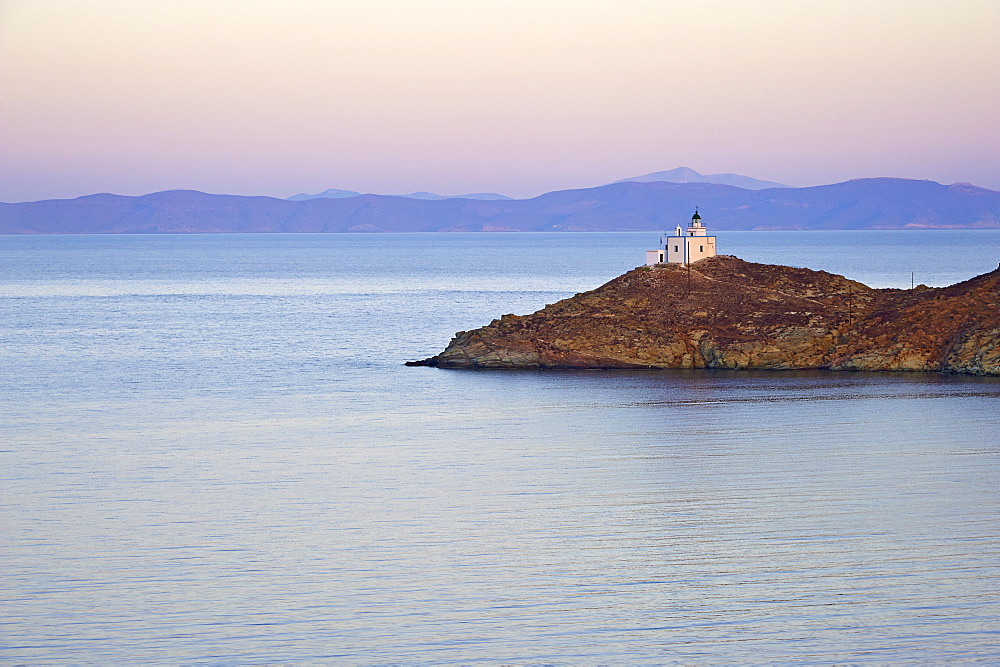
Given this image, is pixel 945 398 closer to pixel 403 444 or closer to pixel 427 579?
pixel 403 444

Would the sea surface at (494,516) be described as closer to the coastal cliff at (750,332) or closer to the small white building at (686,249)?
the coastal cliff at (750,332)

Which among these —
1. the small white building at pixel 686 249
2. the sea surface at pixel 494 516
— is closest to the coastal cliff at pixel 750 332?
the sea surface at pixel 494 516

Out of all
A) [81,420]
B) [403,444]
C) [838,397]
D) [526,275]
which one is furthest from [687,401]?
[526,275]

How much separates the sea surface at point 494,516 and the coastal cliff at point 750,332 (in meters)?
1.86

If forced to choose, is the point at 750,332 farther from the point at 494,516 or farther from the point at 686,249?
the point at 494,516

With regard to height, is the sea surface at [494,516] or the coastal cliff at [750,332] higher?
the coastal cliff at [750,332]

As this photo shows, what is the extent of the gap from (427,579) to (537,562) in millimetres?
2372

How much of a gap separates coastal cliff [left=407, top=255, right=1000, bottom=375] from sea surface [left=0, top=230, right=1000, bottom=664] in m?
1.86

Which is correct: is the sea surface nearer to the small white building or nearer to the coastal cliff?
the coastal cliff

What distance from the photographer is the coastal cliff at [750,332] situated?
57.1m

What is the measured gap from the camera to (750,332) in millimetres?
60531

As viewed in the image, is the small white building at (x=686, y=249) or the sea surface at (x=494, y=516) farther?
the small white building at (x=686, y=249)

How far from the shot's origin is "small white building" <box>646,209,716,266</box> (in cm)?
7006

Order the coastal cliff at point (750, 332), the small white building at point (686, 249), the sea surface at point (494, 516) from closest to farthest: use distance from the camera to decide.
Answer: the sea surface at point (494, 516) → the coastal cliff at point (750, 332) → the small white building at point (686, 249)
